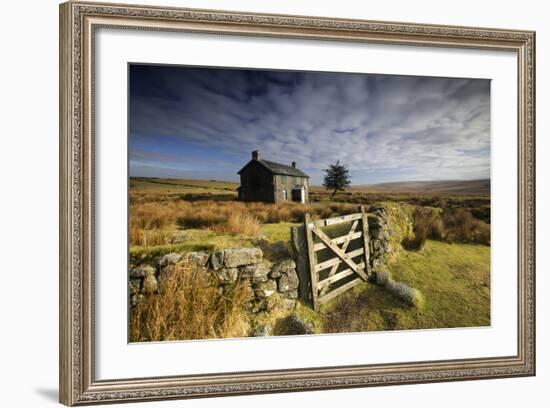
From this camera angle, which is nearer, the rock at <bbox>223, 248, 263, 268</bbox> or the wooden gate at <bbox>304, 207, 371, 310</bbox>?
the rock at <bbox>223, 248, 263, 268</bbox>

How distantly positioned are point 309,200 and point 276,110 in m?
0.87

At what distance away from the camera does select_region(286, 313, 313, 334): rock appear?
4.72 metres

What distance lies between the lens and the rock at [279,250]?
4.79m

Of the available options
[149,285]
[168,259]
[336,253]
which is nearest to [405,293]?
[336,253]

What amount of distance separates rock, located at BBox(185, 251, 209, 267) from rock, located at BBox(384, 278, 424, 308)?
172cm

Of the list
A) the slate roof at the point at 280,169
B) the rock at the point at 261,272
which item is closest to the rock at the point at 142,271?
the rock at the point at 261,272

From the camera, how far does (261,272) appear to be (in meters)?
4.74

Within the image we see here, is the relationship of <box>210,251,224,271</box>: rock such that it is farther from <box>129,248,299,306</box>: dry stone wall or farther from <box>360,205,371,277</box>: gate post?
<box>360,205,371,277</box>: gate post

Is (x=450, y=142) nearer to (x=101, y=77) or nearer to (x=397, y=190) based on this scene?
(x=397, y=190)

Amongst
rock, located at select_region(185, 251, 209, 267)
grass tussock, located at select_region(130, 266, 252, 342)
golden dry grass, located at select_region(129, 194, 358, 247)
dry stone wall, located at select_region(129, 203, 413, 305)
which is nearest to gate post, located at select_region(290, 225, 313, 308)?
dry stone wall, located at select_region(129, 203, 413, 305)

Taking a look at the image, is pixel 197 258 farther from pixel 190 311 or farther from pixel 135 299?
pixel 135 299

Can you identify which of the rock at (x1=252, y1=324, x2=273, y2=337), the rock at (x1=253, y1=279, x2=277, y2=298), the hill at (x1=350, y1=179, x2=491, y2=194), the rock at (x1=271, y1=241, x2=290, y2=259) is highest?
the hill at (x1=350, y1=179, x2=491, y2=194)

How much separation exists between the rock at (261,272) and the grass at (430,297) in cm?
62

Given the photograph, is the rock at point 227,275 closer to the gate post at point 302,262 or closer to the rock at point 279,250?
the rock at point 279,250
